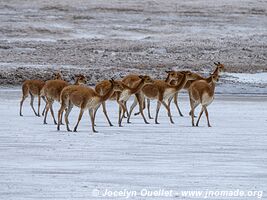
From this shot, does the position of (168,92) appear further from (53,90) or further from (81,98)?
(81,98)

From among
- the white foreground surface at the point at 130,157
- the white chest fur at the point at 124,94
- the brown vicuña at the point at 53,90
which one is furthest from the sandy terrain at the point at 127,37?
the white foreground surface at the point at 130,157

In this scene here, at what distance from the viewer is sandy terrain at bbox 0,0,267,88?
34.0 metres

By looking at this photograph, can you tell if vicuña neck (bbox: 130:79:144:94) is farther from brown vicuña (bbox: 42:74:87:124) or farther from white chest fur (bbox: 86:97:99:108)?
white chest fur (bbox: 86:97:99:108)

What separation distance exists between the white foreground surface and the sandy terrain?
1226cm

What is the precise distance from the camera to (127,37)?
4562cm

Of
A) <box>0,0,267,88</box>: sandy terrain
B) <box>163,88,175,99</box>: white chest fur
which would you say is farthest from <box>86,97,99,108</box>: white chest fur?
<box>0,0,267,88</box>: sandy terrain

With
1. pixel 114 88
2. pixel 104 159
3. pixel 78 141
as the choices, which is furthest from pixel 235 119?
pixel 104 159

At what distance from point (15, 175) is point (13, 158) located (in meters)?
1.57

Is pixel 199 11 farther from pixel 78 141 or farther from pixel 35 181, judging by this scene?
pixel 35 181

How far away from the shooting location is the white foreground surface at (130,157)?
10.2 m

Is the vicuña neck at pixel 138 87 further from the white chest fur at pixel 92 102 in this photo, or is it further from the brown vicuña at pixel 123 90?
the white chest fur at pixel 92 102

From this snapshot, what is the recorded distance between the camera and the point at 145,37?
149 ft

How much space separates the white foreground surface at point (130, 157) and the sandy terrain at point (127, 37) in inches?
483

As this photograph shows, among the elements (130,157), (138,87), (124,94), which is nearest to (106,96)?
(124,94)
